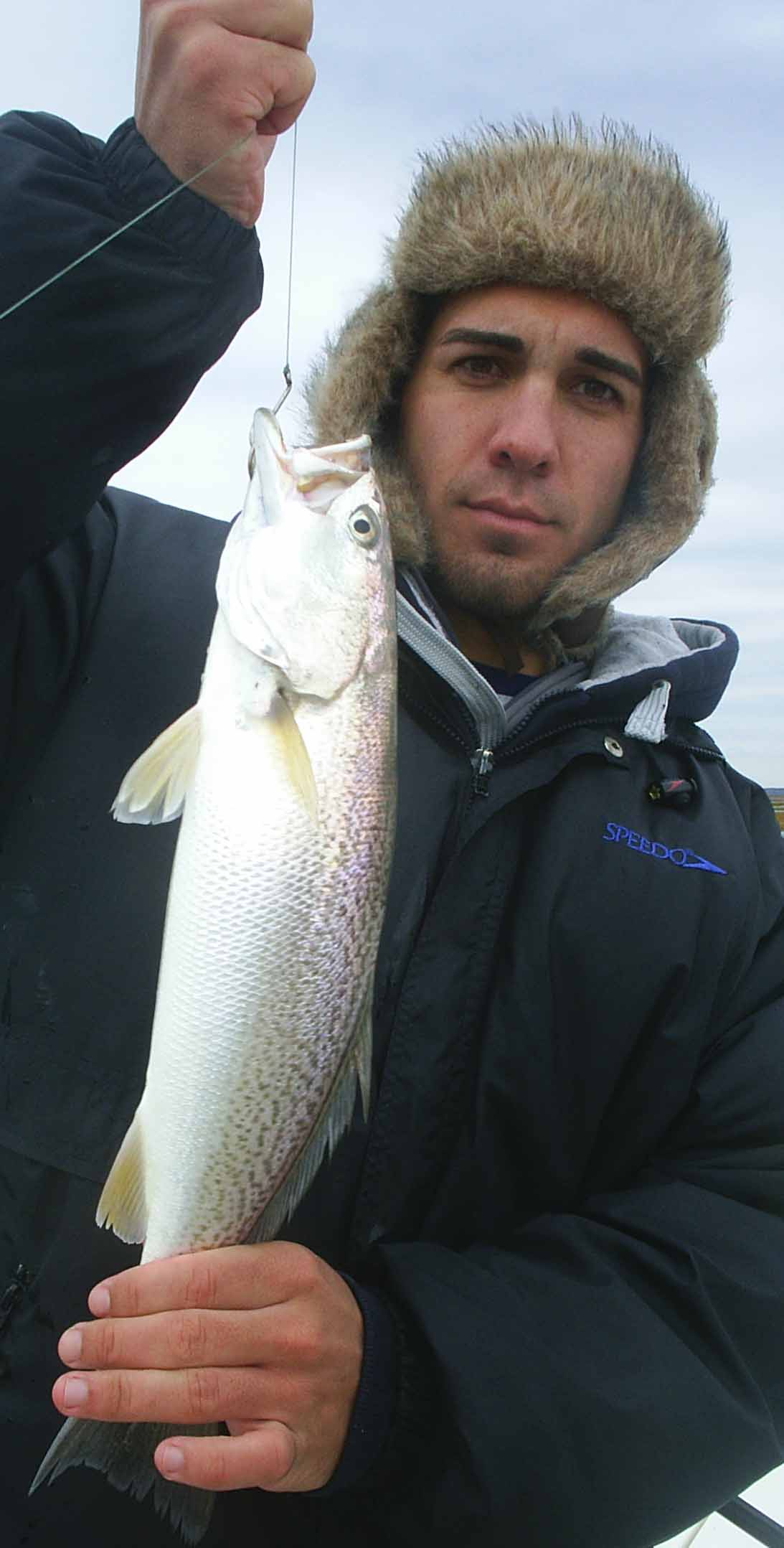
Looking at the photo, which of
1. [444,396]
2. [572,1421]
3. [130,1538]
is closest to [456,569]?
[444,396]

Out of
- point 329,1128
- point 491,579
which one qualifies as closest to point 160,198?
point 491,579

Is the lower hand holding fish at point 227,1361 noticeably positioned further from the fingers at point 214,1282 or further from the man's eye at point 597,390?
the man's eye at point 597,390

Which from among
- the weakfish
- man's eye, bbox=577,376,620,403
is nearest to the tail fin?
the weakfish

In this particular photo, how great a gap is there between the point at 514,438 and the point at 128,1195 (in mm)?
1780

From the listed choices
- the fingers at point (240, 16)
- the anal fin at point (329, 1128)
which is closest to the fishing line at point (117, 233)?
the fingers at point (240, 16)

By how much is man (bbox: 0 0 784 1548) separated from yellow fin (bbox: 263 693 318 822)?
441 mm

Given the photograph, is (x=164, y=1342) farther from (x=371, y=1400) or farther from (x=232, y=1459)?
(x=371, y=1400)

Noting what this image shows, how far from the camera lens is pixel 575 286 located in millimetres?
2650

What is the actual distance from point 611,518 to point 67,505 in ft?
5.33

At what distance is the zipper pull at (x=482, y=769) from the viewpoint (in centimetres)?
223

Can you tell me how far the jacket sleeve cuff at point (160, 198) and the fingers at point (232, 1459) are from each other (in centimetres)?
170

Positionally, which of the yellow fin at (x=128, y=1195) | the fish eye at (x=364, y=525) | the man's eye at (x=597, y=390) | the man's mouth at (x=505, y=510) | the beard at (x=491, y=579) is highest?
the man's eye at (x=597, y=390)

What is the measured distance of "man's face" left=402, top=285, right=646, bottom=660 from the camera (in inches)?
100

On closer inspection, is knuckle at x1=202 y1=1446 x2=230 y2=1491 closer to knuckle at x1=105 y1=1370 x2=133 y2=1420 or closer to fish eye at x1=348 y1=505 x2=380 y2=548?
knuckle at x1=105 y1=1370 x2=133 y2=1420
